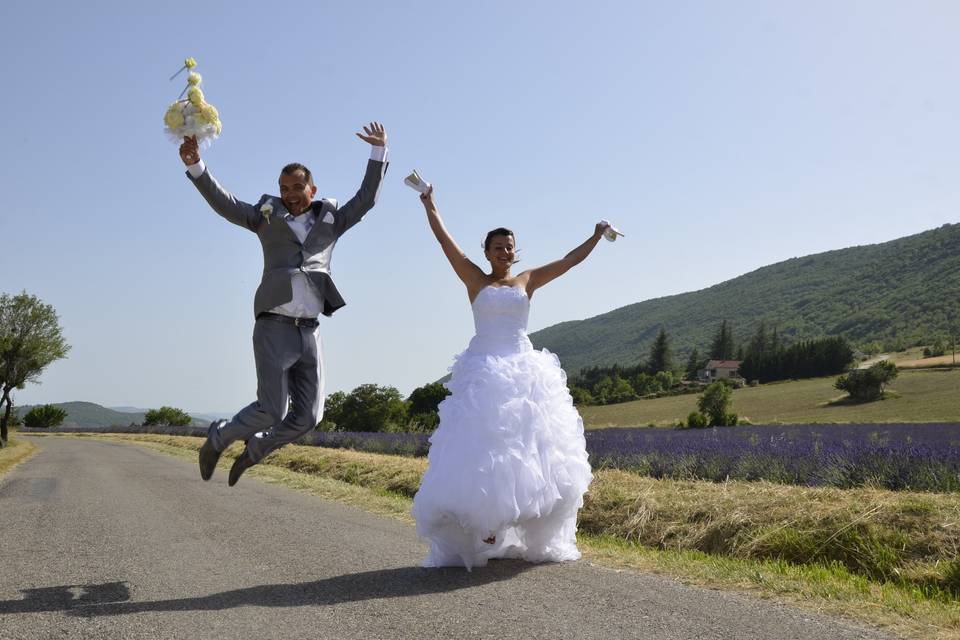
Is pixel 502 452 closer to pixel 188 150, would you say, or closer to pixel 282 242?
pixel 282 242

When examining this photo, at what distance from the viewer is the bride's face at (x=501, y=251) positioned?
21.8 feet

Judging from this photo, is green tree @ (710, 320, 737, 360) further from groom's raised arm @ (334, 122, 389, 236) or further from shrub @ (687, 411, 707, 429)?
groom's raised arm @ (334, 122, 389, 236)

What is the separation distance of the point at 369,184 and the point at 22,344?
44.1m

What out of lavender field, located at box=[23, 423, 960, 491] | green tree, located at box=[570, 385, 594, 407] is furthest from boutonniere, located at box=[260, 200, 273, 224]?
green tree, located at box=[570, 385, 594, 407]

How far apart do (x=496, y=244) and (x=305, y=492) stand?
7331mm

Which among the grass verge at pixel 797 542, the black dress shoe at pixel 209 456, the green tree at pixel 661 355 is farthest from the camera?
the green tree at pixel 661 355

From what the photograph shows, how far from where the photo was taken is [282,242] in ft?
20.0

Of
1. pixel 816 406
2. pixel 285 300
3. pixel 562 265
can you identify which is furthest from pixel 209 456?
pixel 816 406

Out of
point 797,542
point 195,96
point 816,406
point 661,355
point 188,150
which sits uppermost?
point 661,355

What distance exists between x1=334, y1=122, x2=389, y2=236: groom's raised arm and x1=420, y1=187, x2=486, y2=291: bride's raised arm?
0.61m

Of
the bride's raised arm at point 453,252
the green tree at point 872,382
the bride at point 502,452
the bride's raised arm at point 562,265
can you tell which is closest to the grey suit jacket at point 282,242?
the bride's raised arm at point 453,252

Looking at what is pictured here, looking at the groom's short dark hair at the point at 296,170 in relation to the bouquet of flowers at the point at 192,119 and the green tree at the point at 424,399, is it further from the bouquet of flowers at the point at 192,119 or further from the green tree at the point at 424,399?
the green tree at the point at 424,399

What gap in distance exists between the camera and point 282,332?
601 centimetres

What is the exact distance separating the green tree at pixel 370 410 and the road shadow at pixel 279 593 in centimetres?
4655
